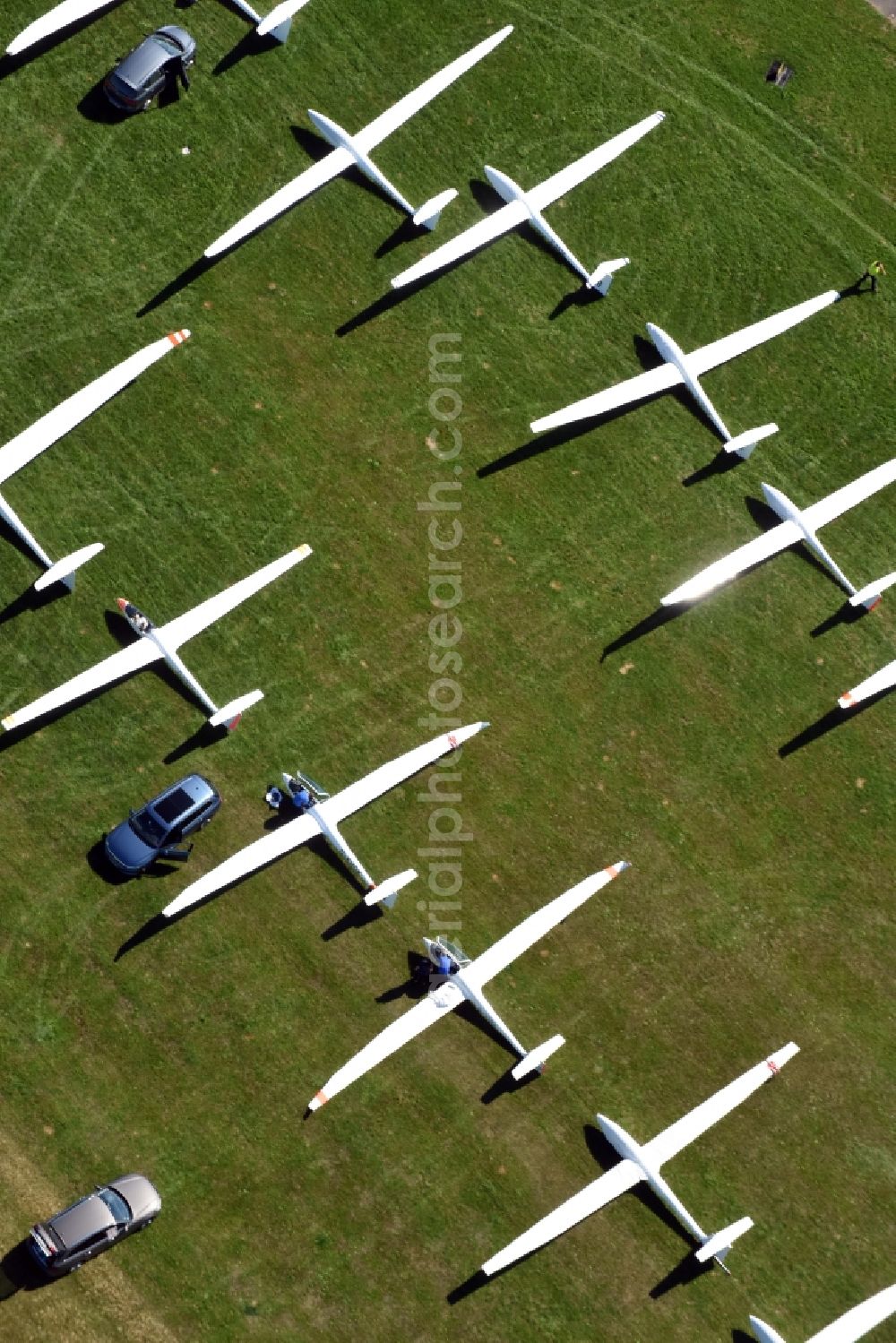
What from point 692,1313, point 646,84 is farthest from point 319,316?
point 692,1313

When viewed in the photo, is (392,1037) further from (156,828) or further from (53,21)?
(53,21)

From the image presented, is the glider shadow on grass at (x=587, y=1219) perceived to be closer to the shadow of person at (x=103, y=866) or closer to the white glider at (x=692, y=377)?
the shadow of person at (x=103, y=866)

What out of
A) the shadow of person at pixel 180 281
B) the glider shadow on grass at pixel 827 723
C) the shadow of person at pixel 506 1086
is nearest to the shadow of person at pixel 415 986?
the shadow of person at pixel 506 1086

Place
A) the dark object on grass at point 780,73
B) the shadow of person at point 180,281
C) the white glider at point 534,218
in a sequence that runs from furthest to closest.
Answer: the dark object on grass at point 780,73 < the white glider at point 534,218 < the shadow of person at point 180,281

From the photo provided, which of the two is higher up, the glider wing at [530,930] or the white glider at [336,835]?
the white glider at [336,835]

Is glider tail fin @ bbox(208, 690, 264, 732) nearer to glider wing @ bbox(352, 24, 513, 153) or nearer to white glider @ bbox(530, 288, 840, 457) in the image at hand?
white glider @ bbox(530, 288, 840, 457)

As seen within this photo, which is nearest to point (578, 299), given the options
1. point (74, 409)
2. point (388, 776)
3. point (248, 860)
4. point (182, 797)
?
point (74, 409)

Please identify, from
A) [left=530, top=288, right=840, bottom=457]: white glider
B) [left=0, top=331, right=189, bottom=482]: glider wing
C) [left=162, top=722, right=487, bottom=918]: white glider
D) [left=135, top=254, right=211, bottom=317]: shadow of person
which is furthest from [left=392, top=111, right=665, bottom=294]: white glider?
[left=162, top=722, right=487, bottom=918]: white glider
